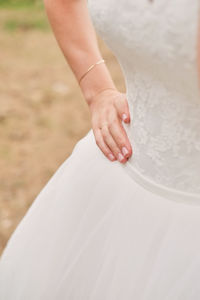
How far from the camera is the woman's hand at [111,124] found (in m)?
1.09

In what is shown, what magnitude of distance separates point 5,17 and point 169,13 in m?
3.84

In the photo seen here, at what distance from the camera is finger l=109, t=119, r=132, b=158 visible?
1.08 meters

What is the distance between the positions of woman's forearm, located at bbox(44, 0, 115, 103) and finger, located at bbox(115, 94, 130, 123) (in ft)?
0.49

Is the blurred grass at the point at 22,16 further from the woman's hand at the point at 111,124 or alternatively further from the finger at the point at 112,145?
the finger at the point at 112,145

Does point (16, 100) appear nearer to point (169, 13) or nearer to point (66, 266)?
point (66, 266)

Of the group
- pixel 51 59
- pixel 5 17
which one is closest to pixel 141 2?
pixel 51 59

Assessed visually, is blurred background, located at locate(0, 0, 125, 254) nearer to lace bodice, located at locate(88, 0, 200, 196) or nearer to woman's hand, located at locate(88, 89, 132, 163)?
woman's hand, located at locate(88, 89, 132, 163)

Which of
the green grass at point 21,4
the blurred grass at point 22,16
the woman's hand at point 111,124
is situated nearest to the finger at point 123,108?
the woman's hand at point 111,124

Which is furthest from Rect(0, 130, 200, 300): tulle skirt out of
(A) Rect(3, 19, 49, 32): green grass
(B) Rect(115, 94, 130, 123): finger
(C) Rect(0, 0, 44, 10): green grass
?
(C) Rect(0, 0, 44, 10): green grass

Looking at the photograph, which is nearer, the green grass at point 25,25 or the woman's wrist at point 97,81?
the woman's wrist at point 97,81

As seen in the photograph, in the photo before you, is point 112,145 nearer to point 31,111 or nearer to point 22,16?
point 31,111

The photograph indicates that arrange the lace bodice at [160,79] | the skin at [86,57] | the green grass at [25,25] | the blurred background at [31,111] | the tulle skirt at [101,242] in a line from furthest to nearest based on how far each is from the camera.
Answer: the green grass at [25,25] < the blurred background at [31,111] < the skin at [86,57] < the tulle skirt at [101,242] < the lace bodice at [160,79]

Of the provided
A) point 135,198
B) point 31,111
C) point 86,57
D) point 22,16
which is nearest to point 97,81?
point 86,57

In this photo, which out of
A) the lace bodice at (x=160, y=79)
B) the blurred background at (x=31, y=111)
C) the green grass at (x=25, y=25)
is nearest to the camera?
the lace bodice at (x=160, y=79)
